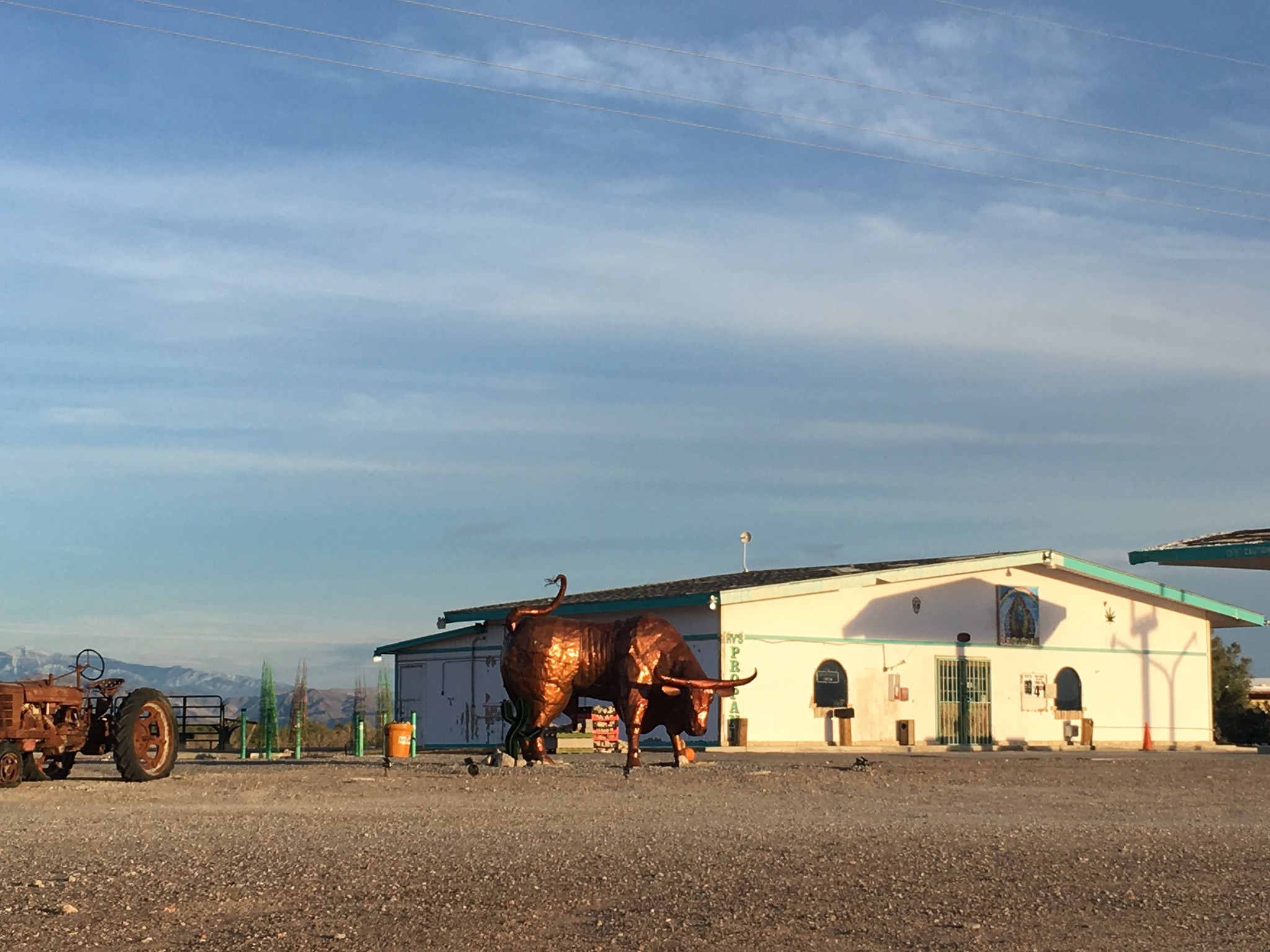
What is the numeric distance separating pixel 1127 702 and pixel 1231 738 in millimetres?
8748

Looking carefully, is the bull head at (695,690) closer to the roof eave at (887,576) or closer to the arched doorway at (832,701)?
the roof eave at (887,576)

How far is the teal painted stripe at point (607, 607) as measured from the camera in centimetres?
3006

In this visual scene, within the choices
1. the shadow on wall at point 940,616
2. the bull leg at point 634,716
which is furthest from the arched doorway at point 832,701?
the bull leg at point 634,716

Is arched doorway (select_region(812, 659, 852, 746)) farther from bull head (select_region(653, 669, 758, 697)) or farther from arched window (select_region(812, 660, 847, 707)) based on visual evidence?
bull head (select_region(653, 669, 758, 697))

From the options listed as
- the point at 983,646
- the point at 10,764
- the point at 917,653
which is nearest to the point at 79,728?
the point at 10,764

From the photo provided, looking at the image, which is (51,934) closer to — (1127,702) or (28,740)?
(28,740)

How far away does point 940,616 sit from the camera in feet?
112

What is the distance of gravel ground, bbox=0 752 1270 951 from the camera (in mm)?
7648

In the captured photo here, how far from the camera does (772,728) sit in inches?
1217

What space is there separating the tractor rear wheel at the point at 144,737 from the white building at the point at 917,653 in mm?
12592

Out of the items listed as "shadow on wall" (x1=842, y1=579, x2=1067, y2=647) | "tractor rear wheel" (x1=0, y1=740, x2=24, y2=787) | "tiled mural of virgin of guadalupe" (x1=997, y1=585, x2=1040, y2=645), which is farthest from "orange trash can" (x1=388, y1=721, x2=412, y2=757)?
"tiled mural of virgin of guadalupe" (x1=997, y1=585, x2=1040, y2=645)

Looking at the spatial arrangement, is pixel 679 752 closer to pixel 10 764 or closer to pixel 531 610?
pixel 531 610

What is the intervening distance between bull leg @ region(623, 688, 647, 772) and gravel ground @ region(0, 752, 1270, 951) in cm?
131

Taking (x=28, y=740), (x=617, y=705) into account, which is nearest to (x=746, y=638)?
(x=617, y=705)
